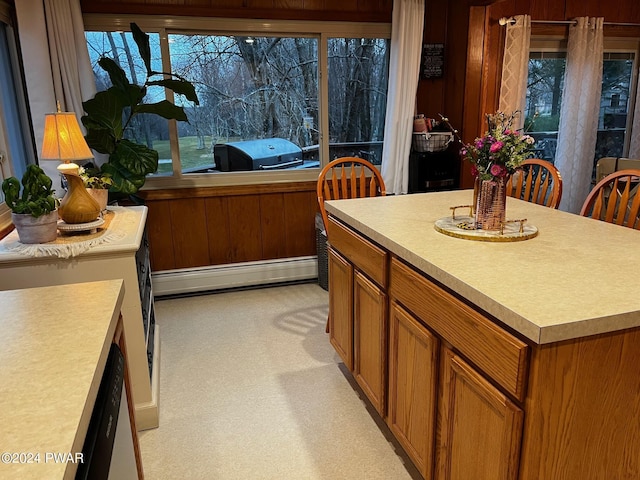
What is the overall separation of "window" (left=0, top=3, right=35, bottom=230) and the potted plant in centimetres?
111

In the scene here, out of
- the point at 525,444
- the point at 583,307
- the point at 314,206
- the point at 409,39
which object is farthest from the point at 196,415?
the point at 409,39

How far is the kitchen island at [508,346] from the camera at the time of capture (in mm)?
1119

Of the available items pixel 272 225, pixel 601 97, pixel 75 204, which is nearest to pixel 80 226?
pixel 75 204

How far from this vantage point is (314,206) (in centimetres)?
403

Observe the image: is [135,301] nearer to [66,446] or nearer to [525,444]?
[66,446]

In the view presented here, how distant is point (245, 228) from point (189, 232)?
44 centimetres

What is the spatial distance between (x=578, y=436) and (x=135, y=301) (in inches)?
67.0

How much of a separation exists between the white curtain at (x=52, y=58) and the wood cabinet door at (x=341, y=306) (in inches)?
75.3

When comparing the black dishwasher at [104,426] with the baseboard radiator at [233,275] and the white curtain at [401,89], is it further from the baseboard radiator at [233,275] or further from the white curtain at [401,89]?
the white curtain at [401,89]

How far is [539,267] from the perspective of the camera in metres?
1.43

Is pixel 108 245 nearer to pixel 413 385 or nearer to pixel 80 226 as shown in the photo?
pixel 80 226

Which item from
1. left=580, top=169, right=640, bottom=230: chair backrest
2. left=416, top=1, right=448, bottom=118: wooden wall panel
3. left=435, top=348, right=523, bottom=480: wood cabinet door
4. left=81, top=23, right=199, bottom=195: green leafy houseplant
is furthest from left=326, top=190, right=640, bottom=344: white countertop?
left=416, top=1, right=448, bottom=118: wooden wall panel

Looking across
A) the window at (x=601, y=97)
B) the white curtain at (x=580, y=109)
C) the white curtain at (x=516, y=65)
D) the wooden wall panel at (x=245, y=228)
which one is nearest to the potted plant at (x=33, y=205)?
the wooden wall panel at (x=245, y=228)

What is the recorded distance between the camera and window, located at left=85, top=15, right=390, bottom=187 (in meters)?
3.53
